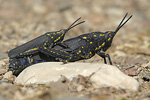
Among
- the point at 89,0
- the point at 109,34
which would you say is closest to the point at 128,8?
the point at 89,0

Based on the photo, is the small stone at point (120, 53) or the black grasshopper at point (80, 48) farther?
the small stone at point (120, 53)

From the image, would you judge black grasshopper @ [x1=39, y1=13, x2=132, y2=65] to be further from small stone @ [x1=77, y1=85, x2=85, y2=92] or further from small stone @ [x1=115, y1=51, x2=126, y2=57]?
small stone @ [x1=115, y1=51, x2=126, y2=57]

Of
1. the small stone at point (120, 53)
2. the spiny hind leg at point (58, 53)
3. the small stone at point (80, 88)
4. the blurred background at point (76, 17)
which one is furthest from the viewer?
the blurred background at point (76, 17)

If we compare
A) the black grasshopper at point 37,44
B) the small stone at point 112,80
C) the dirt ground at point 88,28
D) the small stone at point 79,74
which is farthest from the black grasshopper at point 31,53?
the small stone at point 112,80

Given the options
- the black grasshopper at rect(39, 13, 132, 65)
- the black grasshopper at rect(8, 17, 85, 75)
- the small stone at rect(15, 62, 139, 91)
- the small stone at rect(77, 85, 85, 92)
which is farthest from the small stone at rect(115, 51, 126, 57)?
the small stone at rect(77, 85, 85, 92)

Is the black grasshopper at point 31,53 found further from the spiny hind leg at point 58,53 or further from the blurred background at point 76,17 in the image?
the blurred background at point 76,17

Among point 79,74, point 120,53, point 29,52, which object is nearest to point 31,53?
point 29,52
